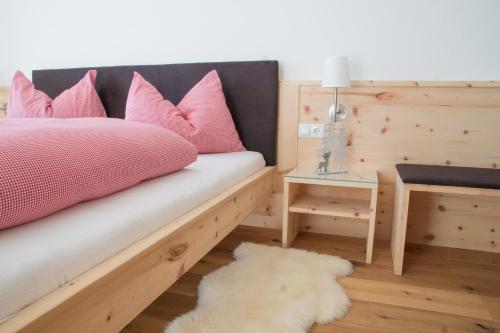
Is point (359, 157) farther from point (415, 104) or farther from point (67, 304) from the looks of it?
point (67, 304)

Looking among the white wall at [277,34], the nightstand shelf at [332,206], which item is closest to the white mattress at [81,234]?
the nightstand shelf at [332,206]

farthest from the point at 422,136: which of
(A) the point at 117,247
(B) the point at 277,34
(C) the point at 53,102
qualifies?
(C) the point at 53,102

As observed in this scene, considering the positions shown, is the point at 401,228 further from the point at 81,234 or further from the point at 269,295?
the point at 81,234

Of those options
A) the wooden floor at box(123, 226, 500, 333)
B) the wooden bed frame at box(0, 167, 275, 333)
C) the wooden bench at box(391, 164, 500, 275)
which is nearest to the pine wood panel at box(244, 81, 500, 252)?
the wooden floor at box(123, 226, 500, 333)

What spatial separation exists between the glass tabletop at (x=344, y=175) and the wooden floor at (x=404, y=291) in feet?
1.55

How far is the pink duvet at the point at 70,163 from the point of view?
0.82 metres

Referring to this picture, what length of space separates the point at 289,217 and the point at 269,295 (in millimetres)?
655

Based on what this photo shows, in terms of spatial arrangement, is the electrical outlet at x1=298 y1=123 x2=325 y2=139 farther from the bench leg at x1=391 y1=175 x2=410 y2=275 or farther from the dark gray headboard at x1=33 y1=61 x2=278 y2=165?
the bench leg at x1=391 y1=175 x2=410 y2=275

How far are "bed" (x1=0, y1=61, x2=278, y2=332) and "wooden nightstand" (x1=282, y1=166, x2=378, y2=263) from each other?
239 millimetres

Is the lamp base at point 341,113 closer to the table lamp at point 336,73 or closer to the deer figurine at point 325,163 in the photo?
the table lamp at point 336,73

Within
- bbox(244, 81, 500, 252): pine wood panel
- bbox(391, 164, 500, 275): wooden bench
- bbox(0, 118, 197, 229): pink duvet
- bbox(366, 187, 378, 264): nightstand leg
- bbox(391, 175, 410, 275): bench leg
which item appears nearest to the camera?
bbox(0, 118, 197, 229): pink duvet

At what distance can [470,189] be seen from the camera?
1.62 m

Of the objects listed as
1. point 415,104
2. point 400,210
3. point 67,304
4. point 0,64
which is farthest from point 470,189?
point 0,64

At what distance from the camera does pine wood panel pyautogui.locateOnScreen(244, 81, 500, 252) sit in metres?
1.98
